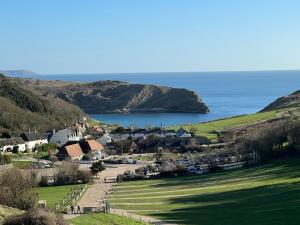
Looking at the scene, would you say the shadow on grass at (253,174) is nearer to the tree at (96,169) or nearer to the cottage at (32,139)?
the tree at (96,169)

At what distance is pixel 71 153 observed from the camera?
2965 inches

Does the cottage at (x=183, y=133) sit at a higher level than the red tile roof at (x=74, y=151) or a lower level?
higher

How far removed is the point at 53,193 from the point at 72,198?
13.9 feet

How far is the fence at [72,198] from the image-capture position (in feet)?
123

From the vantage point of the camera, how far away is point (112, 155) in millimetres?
81625

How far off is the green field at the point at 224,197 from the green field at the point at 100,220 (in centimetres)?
350

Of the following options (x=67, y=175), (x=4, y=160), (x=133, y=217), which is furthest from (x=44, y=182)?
(x=133, y=217)

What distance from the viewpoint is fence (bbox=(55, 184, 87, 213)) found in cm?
3747

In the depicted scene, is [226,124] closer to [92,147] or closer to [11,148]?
[92,147]

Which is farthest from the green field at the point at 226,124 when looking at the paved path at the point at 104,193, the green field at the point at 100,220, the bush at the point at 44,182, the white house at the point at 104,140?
the green field at the point at 100,220

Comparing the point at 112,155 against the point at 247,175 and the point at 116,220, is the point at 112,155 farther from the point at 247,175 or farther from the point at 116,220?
the point at 116,220

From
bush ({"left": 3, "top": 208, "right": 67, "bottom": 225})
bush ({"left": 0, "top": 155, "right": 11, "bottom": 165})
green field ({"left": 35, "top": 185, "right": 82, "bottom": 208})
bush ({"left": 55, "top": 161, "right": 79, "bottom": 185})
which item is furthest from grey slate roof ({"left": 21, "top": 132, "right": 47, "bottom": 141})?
bush ({"left": 3, "top": 208, "right": 67, "bottom": 225})

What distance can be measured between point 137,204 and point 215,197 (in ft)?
17.5

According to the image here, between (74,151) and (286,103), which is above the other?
(286,103)
